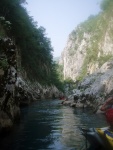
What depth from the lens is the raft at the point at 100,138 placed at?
10.1 m

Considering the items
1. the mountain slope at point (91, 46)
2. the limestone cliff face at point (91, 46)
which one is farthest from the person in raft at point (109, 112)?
the limestone cliff face at point (91, 46)

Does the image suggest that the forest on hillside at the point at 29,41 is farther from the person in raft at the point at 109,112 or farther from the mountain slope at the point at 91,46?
the mountain slope at the point at 91,46

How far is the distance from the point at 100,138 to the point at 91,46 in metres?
82.9

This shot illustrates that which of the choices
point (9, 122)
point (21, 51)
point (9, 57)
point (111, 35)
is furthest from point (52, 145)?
point (111, 35)

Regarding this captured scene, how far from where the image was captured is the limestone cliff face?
77.1m

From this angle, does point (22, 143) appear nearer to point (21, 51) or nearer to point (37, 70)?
point (21, 51)

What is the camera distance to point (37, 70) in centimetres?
6322

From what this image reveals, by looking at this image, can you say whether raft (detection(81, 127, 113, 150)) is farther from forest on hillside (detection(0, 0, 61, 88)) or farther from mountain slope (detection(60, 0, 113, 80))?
mountain slope (detection(60, 0, 113, 80))

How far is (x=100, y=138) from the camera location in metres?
10.5

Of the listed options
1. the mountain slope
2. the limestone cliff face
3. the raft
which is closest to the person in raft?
the raft

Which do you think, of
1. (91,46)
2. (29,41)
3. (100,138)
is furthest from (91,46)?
(100,138)

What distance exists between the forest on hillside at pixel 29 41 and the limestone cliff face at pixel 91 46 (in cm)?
1422

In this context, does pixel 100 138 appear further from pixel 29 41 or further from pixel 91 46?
pixel 91 46

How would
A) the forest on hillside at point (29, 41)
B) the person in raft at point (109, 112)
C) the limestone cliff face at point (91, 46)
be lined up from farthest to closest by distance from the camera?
the limestone cliff face at point (91, 46) < the forest on hillside at point (29, 41) < the person in raft at point (109, 112)
